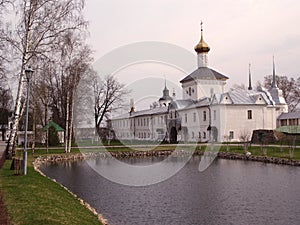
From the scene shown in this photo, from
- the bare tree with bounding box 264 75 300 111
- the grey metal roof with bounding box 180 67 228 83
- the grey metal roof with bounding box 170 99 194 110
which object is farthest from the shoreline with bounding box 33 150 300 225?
the bare tree with bounding box 264 75 300 111

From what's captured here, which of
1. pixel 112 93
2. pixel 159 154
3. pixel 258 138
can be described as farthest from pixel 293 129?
pixel 112 93

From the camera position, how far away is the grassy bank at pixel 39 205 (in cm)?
704

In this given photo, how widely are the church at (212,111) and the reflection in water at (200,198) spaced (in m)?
21.1

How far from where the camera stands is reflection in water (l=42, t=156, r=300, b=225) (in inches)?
346

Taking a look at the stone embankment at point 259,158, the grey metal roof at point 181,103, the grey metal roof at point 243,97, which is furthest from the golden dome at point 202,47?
the stone embankment at point 259,158

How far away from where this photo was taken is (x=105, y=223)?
8016 millimetres

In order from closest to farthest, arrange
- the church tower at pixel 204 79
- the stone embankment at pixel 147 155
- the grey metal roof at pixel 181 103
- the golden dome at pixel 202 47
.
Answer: the stone embankment at pixel 147 155 < the grey metal roof at pixel 181 103 < the church tower at pixel 204 79 < the golden dome at pixel 202 47

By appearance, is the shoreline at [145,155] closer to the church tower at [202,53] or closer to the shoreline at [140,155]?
the shoreline at [140,155]

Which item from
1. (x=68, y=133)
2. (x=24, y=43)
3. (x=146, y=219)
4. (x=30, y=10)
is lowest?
(x=146, y=219)

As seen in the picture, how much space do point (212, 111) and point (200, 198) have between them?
30.3 m

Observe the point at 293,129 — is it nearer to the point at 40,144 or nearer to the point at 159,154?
the point at 159,154

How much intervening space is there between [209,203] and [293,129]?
30.3 m

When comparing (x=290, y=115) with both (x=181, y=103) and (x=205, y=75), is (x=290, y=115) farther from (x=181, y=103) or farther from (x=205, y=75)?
(x=181, y=103)

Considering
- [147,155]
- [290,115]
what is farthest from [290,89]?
[147,155]
